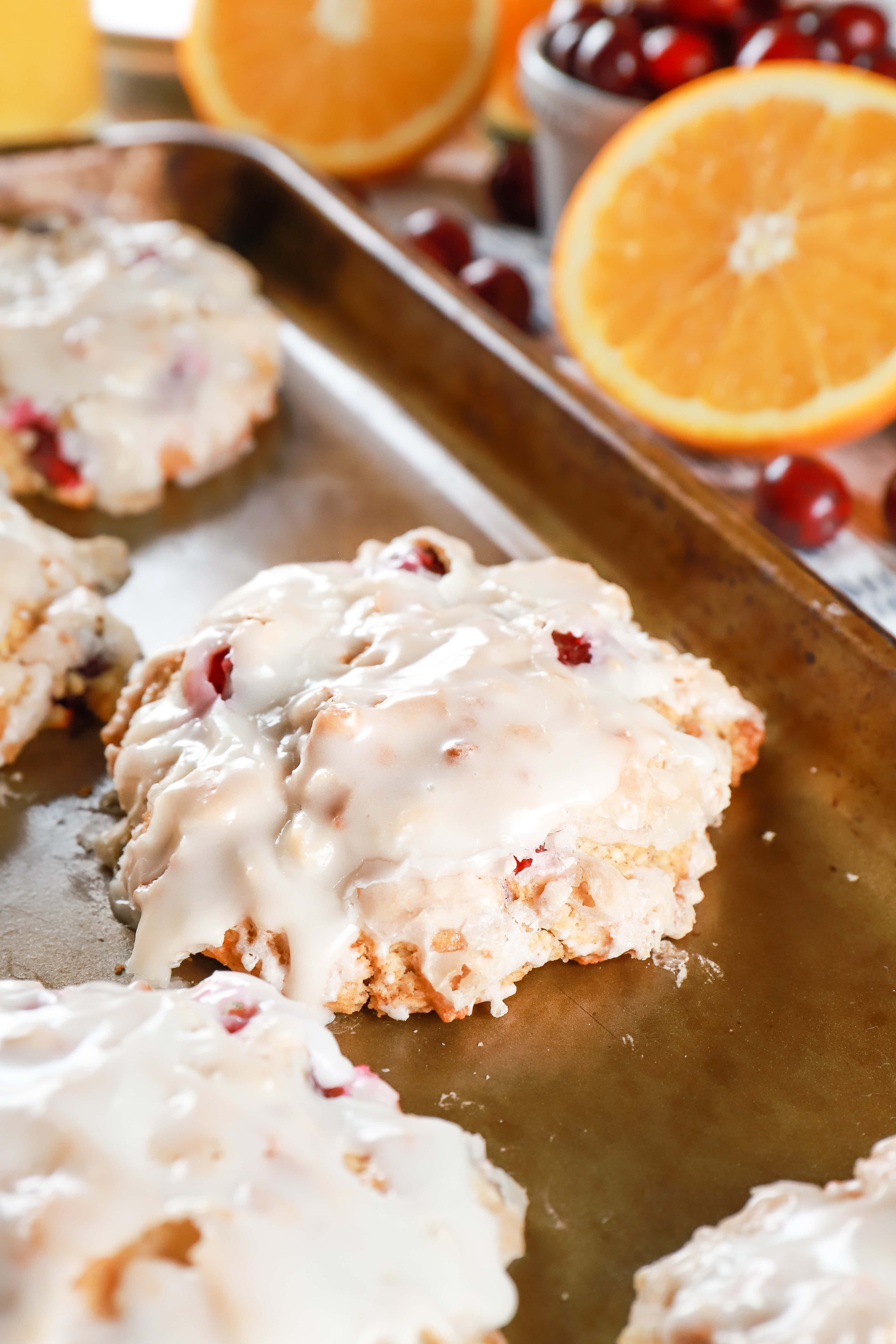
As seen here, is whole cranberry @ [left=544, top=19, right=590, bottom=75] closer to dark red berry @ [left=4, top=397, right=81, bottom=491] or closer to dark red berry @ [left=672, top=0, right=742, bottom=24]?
dark red berry @ [left=672, top=0, right=742, bottom=24]

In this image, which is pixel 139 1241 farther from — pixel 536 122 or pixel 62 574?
pixel 536 122

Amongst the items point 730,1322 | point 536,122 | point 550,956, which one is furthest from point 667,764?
point 536,122

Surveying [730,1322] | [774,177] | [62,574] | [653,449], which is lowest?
[62,574]

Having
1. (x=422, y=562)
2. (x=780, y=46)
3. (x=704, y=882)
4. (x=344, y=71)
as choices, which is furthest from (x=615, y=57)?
(x=704, y=882)

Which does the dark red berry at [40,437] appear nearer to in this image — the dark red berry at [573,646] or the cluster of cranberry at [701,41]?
the dark red berry at [573,646]

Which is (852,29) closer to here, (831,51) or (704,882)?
(831,51)

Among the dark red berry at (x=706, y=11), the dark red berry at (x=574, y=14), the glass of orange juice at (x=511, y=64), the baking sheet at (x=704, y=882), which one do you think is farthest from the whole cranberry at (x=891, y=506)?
the glass of orange juice at (x=511, y=64)
